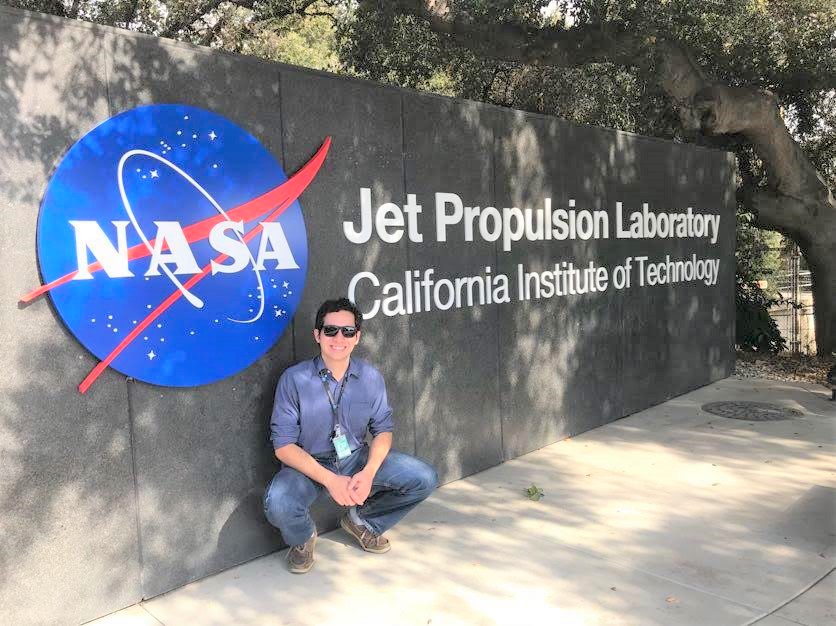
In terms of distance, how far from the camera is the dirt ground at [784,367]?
9.04m

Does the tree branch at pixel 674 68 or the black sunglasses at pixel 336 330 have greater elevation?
the tree branch at pixel 674 68

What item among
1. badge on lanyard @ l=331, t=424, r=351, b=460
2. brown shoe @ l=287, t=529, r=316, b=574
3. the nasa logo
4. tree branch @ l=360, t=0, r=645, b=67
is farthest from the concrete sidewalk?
tree branch @ l=360, t=0, r=645, b=67

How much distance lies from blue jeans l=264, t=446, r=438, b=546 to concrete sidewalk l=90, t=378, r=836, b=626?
218 mm

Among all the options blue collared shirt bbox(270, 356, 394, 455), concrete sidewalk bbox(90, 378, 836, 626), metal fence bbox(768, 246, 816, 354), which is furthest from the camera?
metal fence bbox(768, 246, 816, 354)

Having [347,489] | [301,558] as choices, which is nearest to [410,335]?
[347,489]

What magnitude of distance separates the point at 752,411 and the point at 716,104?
412 cm

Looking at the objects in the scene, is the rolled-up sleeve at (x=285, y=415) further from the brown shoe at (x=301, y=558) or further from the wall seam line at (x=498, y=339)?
the wall seam line at (x=498, y=339)

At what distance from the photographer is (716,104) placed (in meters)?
9.14

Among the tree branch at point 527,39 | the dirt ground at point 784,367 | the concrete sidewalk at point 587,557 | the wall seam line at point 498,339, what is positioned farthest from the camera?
the dirt ground at point 784,367

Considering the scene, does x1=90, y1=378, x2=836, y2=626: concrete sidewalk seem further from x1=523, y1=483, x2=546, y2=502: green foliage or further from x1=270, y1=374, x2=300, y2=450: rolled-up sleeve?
x1=270, y1=374, x2=300, y2=450: rolled-up sleeve

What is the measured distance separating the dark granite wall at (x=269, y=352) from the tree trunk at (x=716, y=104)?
2.05 metres

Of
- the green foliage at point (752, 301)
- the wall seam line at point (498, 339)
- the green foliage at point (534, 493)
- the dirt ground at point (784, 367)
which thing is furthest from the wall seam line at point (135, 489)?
the green foliage at point (752, 301)

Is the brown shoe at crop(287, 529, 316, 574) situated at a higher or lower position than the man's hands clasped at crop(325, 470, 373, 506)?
lower

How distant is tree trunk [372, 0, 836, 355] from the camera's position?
844cm
